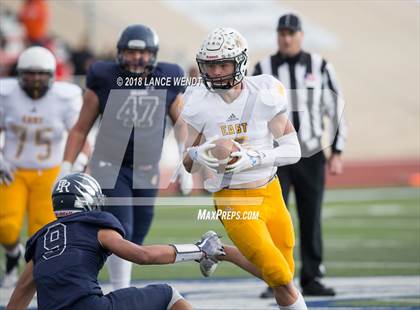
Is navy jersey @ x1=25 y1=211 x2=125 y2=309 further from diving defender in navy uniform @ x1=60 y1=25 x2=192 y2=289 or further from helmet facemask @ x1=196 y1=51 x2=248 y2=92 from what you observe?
diving defender in navy uniform @ x1=60 y1=25 x2=192 y2=289

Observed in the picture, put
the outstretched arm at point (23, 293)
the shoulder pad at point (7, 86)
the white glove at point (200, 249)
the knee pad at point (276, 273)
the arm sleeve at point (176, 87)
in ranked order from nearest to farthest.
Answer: the white glove at point (200, 249)
the outstretched arm at point (23, 293)
the knee pad at point (276, 273)
the arm sleeve at point (176, 87)
the shoulder pad at point (7, 86)

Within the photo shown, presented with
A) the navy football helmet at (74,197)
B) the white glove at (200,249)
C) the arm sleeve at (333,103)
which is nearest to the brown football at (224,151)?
the white glove at (200,249)

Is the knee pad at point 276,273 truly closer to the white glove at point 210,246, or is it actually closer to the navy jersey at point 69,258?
the white glove at point 210,246

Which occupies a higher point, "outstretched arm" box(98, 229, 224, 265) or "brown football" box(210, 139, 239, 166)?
"brown football" box(210, 139, 239, 166)

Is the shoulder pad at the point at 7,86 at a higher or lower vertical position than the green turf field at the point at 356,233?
higher

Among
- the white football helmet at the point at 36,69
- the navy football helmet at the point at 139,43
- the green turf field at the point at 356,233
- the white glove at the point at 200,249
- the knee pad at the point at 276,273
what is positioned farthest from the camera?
the green turf field at the point at 356,233

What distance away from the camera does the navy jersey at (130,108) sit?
6020 mm

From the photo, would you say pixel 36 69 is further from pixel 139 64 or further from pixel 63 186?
pixel 63 186

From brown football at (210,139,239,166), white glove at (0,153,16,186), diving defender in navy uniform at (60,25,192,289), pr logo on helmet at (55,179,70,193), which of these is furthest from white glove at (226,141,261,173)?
white glove at (0,153,16,186)

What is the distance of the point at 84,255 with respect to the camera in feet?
14.3

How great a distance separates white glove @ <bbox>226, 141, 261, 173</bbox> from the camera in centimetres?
494

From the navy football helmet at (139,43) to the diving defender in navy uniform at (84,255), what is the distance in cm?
148

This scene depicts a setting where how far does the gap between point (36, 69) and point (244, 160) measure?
248 cm

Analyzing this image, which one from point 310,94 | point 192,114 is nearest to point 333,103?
point 310,94
